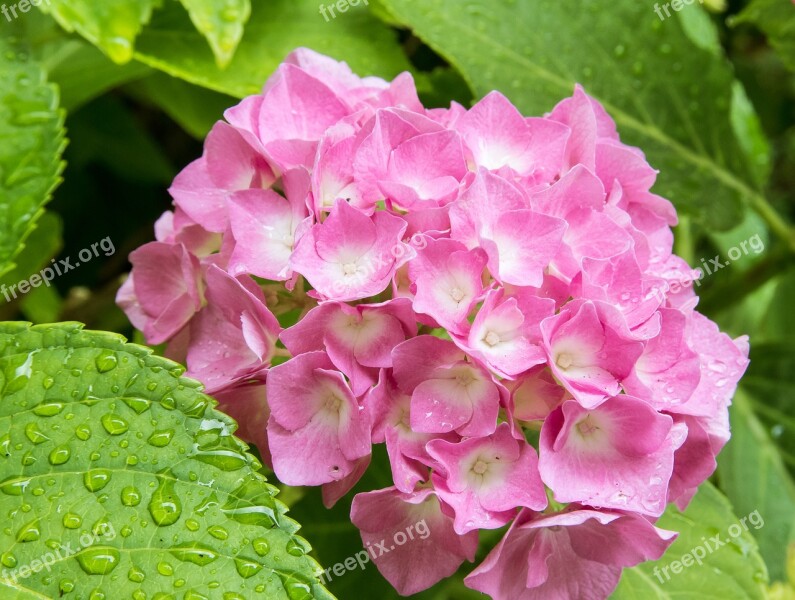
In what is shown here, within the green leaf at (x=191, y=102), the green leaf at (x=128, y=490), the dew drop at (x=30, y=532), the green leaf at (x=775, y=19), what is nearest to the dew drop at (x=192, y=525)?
the green leaf at (x=128, y=490)

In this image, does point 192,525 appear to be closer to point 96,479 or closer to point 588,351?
point 96,479

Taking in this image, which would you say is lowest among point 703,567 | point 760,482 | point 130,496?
point 760,482

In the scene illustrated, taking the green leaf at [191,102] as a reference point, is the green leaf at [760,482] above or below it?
below

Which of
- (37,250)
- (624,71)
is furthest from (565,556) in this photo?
(37,250)

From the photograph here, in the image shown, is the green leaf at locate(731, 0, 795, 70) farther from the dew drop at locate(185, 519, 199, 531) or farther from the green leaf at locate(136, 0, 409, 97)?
the dew drop at locate(185, 519, 199, 531)

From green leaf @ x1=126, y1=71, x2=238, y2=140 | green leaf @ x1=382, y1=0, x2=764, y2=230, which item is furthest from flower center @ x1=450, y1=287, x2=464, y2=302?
green leaf @ x1=126, y1=71, x2=238, y2=140

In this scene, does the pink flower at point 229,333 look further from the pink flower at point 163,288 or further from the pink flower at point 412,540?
the pink flower at point 412,540
